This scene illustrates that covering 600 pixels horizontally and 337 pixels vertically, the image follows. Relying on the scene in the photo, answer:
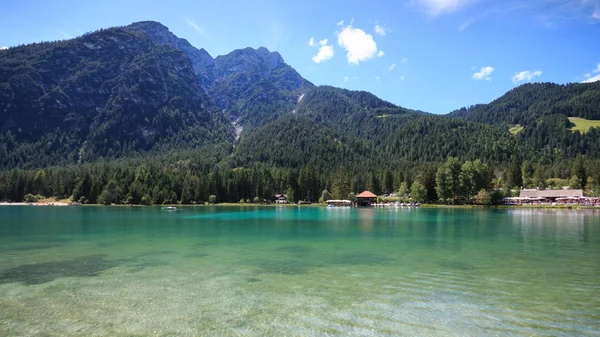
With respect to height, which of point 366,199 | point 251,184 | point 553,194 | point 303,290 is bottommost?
point 303,290

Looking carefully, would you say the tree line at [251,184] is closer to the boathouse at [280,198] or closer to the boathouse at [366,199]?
the boathouse at [280,198]

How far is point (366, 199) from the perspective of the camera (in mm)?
138125

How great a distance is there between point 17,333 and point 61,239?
31.2 meters

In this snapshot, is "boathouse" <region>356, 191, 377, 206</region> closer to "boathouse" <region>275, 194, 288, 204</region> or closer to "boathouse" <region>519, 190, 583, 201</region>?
"boathouse" <region>275, 194, 288, 204</region>

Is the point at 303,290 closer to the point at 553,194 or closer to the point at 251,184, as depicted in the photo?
the point at 553,194

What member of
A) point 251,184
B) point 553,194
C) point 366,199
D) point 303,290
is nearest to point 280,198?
point 251,184

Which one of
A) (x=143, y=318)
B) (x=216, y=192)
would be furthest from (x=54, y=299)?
(x=216, y=192)

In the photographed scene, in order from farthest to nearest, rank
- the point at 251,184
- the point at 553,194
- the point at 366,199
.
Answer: the point at 251,184 < the point at 366,199 < the point at 553,194

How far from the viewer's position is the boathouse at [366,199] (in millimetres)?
135250

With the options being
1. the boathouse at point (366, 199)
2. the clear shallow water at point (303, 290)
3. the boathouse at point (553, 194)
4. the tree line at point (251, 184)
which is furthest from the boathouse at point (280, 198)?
the clear shallow water at point (303, 290)

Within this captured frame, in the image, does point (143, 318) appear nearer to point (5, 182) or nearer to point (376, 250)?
point (376, 250)

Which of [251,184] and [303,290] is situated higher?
[251,184]

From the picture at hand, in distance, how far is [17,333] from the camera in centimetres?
1248

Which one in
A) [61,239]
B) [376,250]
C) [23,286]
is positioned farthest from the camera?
[61,239]
